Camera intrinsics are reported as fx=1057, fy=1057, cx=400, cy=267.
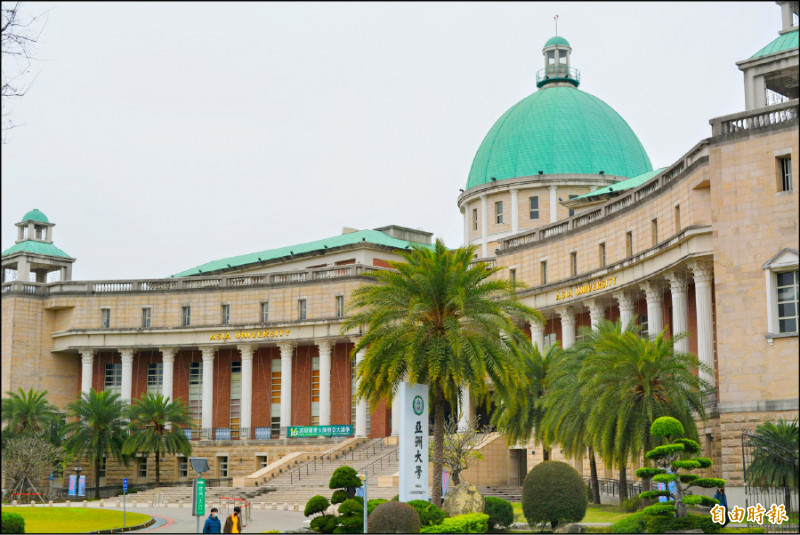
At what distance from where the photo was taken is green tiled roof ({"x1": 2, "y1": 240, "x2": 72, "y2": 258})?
82562mm

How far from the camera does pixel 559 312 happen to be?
60.3m

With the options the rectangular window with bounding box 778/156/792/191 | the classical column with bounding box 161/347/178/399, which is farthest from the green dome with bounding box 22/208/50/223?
the rectangular window with bounding box 778/156/792/191

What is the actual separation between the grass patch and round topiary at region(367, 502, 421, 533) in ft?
27.0

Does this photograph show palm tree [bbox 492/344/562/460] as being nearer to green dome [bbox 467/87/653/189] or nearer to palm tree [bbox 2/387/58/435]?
green dome [bbox 467/87/653/189]

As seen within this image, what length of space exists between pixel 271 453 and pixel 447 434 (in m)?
26.7

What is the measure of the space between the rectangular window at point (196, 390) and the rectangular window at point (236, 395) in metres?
2.46

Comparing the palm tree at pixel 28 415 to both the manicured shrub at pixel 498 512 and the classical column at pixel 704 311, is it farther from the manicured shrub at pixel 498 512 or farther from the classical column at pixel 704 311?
the classical column at pixel 704 311

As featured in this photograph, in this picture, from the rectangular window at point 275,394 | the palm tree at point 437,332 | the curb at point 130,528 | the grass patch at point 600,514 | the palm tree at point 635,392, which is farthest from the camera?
the rectangular window at point 275,394

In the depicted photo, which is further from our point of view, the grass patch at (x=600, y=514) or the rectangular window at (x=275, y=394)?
the rectangular window at (x=275, y=394)

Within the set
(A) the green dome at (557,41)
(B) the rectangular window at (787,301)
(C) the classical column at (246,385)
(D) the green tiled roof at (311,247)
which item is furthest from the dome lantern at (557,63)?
(B) the rectangular window at (787,301)

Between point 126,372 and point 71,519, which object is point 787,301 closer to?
point 71,519

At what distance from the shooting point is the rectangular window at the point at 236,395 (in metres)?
79.5

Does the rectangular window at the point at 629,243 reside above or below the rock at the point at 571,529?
above

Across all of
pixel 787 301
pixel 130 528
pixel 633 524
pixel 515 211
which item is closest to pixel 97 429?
pixel 130 528
